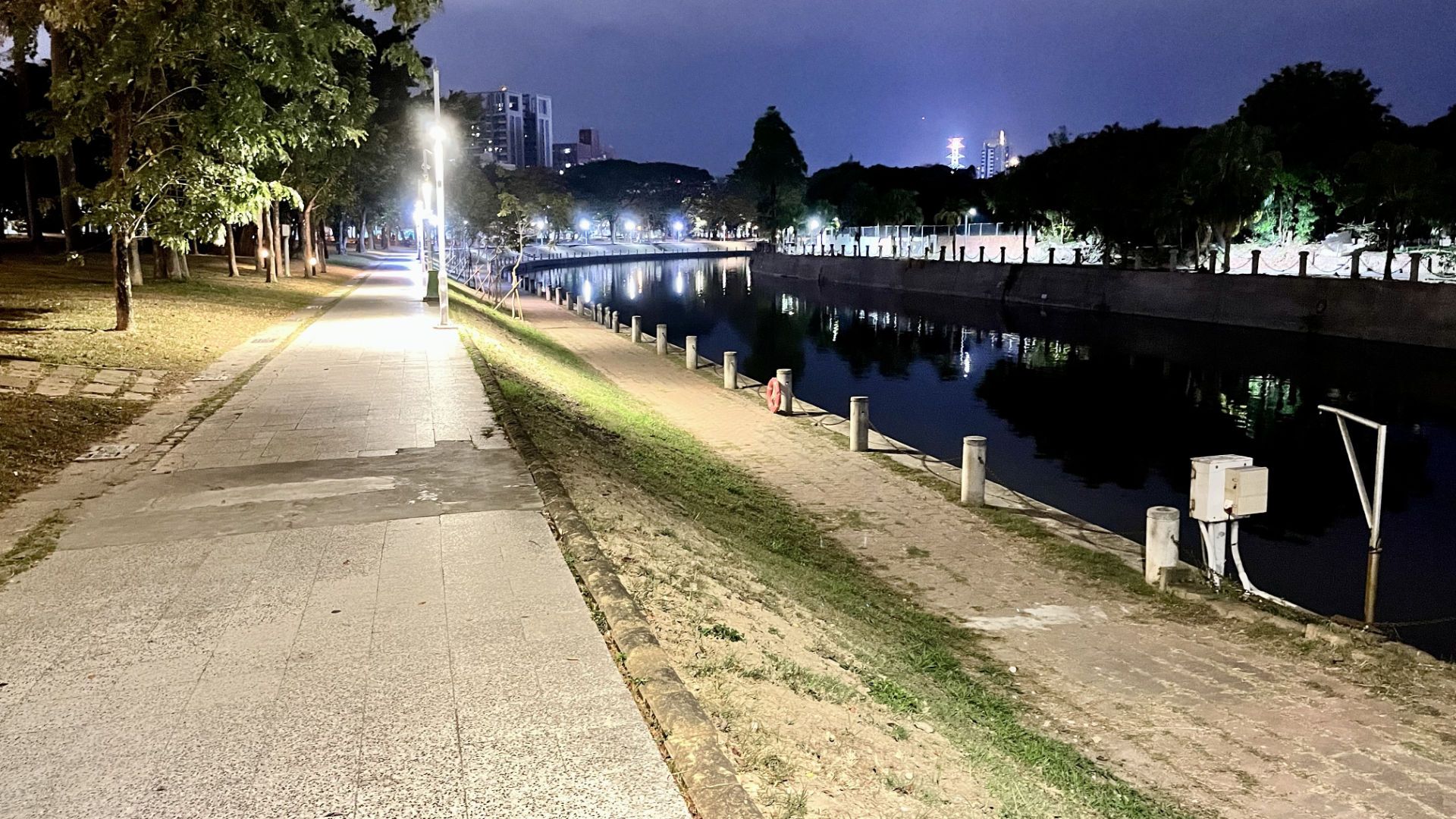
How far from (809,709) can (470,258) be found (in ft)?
240

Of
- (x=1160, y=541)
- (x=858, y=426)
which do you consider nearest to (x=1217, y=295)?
(x=858, y=426)

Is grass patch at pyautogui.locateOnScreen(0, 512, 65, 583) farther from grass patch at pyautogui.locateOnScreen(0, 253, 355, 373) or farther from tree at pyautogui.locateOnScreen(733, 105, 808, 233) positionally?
tree at pyautogui.locateOnScreen(733, 105, 808, 233)

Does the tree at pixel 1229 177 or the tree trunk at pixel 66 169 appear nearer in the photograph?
the tree trunk at pixel 66 169

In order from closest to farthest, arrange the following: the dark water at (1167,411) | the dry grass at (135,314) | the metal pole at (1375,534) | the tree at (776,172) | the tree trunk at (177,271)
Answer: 1. the metal pole at (1375,534)
2. the dark water at (1167,411)
3. the dry grass at (135,314)
4. the tree trunk at (177,271)
5. the tree at (776,172)

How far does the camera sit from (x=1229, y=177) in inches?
1815

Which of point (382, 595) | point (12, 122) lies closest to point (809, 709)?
point (382, 595)

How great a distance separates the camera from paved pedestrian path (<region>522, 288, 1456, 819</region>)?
689 centimetres

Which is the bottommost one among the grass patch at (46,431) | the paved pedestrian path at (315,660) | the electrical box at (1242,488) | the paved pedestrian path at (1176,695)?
the paved pedestrian path at (1176,695)

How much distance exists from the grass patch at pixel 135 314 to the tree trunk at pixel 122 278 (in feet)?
1.09

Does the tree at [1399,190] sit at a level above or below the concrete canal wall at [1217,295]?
above

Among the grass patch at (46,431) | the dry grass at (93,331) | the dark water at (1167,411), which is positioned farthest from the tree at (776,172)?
the grass patch at (46,431)

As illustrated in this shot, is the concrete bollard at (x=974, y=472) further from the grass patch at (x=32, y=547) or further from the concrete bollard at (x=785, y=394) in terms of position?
the grass patch at (x=32, y=547)

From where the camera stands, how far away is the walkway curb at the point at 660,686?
4566 millimetres

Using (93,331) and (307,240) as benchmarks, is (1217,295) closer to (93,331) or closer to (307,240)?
(307,240)
